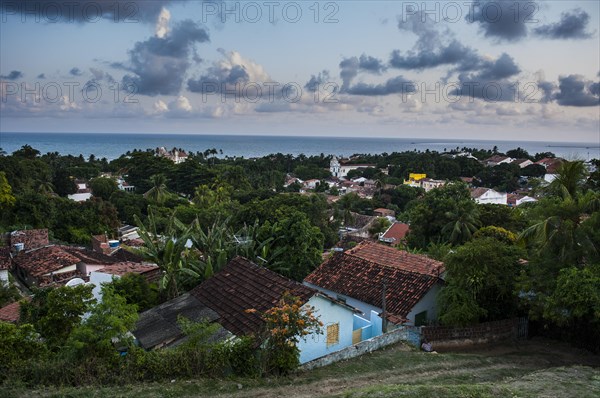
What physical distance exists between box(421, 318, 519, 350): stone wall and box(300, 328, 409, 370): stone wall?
909 mm

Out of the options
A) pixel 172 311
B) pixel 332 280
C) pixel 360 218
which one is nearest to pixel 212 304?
pixel 172 311

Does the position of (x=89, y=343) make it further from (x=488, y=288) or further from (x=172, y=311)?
(x=488, y=288)

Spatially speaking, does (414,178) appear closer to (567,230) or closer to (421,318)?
(421,318)

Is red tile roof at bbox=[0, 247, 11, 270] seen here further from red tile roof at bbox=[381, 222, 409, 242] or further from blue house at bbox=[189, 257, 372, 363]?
red tile roof at bbox=[381, 222, 409, 242]

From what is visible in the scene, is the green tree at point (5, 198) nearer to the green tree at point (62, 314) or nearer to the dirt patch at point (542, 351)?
the green tree at point (62, 314)

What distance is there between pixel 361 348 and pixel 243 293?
405cm

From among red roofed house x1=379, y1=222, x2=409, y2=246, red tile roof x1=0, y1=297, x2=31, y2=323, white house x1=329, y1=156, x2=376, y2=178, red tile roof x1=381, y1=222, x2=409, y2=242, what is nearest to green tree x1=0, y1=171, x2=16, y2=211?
red tile roof x1=0, y1=297, x2=31, y2=323

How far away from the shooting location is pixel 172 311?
1475 centimetres

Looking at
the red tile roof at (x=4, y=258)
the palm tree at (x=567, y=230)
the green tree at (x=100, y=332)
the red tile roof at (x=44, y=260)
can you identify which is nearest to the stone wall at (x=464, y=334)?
the palm tree at (x=567, y=230)

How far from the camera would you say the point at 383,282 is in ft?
52.7

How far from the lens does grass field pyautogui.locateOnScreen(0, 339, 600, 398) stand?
373 inches

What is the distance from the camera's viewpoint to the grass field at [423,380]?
9484 millimetres

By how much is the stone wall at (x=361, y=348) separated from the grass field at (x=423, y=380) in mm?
215

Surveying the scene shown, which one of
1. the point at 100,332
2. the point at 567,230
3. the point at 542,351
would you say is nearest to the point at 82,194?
the point at 100,332
